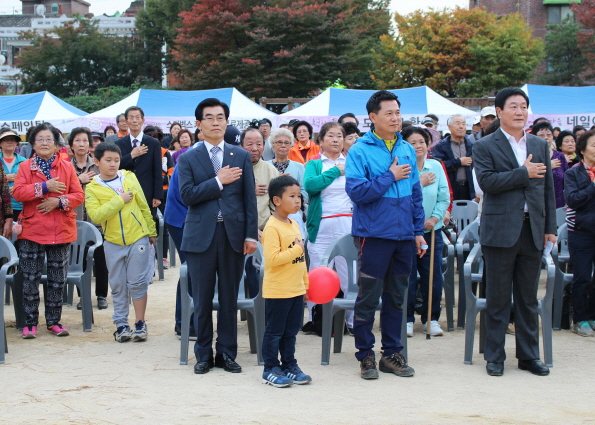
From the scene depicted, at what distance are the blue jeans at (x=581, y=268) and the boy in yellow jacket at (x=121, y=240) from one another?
3.99 metres

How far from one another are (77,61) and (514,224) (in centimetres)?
4122

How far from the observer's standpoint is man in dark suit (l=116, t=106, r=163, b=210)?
8.02 m

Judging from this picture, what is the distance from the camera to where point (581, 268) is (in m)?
6.49

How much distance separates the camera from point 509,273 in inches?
206

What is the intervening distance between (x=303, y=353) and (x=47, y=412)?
87.4 inches

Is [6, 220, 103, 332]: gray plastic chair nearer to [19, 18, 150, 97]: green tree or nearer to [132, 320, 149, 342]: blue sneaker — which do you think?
[132, 320, 149, 342]: blue sneaker

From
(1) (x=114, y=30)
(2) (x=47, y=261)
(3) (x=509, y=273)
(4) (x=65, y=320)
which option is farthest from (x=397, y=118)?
(1) (x=114, y=30)

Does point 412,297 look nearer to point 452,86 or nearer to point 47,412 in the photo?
point 47,412

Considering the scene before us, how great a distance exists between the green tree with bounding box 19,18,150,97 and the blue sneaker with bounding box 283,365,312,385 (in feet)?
133

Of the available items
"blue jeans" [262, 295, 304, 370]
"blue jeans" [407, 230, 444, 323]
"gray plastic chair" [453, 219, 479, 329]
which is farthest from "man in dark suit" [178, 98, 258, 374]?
"gray plastic chair" [453, 219, 479, 329]

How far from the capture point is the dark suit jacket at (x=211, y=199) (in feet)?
17.1

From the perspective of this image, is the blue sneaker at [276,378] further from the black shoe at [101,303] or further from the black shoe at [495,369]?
the black shoe at [101,303]

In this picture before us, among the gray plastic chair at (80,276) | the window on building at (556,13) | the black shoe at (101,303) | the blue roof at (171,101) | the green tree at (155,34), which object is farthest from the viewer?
the green tree at (155,34)

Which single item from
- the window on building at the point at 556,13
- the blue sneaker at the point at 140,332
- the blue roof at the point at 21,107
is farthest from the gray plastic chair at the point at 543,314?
the window on building at the point at 556,13
